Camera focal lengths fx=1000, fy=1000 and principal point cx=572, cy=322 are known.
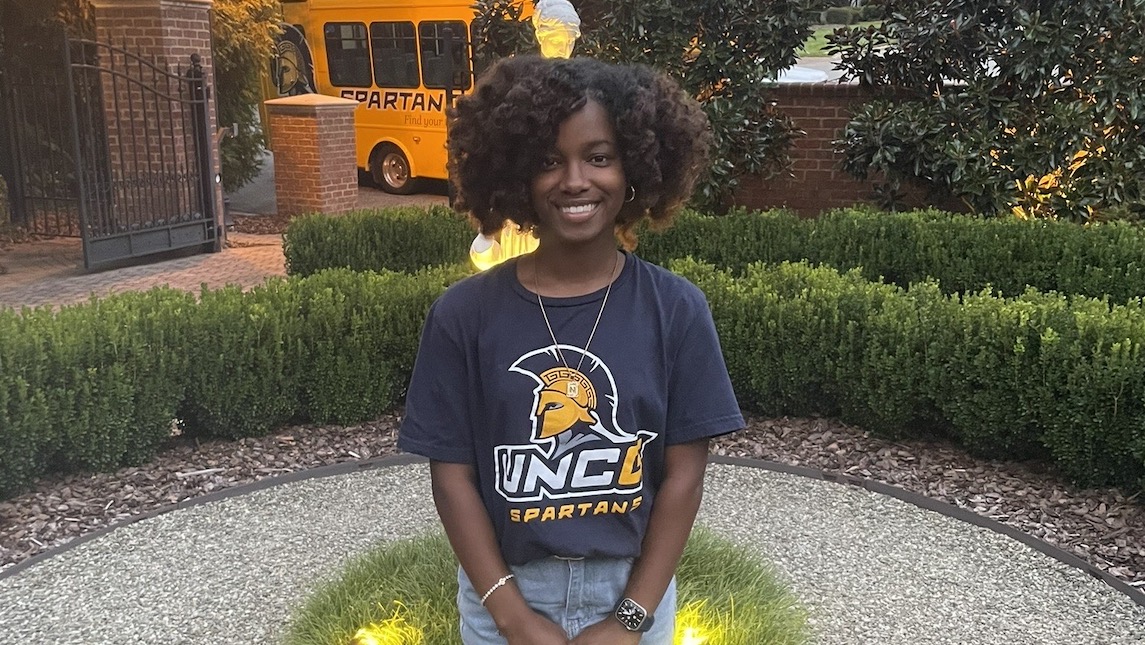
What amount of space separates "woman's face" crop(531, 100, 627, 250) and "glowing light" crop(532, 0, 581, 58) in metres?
2.59

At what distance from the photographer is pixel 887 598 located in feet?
11.4

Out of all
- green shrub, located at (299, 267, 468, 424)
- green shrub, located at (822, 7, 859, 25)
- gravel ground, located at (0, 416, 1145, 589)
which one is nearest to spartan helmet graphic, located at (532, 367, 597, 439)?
gravel ground, located at (0, 416, 1145, 589)

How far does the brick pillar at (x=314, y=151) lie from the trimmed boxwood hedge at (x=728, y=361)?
7639mm

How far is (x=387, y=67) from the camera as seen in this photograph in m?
16.3

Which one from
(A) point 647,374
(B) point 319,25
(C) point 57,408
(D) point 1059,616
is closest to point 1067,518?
(D) point 1059,616

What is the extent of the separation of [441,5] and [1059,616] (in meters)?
13.7

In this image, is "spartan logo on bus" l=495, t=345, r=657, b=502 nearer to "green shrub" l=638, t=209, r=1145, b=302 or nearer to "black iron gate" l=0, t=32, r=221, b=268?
"green shrub" l=638, t=209, r=1145, b=302

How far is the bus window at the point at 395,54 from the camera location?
52.1 ft

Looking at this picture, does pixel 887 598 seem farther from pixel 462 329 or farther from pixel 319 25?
pixel 319 25

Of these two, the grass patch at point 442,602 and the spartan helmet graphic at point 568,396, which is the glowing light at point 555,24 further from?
the spartan helmet graphic at point 568,396

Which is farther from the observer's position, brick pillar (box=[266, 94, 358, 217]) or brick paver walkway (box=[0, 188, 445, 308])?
brick pillar (box=[266, 94, 358, 217])

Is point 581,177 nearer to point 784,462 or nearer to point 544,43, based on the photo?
point 544,43

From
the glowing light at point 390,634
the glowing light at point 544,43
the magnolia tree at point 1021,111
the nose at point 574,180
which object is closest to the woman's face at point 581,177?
the nose at point 574,180

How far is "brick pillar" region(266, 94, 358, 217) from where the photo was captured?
12.9 meters
